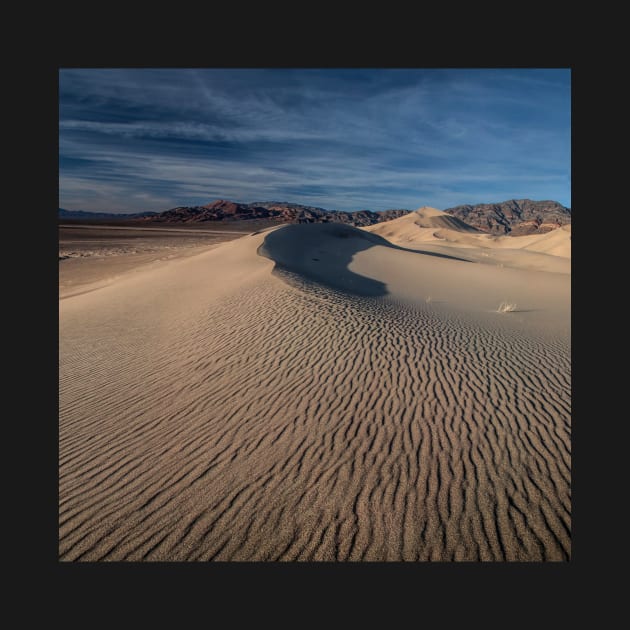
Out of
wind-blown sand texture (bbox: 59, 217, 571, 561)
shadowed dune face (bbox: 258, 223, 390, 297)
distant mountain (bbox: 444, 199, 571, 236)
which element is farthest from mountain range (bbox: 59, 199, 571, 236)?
wind-blown sand texture (bbox: 59, 217, 571, 561)

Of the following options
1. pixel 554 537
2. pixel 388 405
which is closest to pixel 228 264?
pixel 388 405

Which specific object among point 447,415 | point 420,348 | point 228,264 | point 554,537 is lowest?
point 554,537

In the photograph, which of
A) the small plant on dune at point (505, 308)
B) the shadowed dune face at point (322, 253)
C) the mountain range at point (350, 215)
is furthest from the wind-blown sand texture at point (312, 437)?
the mountain range at point (350, 215)

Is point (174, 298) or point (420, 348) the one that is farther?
point (174, 298)

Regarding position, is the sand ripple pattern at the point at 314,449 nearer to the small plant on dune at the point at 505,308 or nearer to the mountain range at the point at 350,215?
the small plant on dune at the point at 505,308

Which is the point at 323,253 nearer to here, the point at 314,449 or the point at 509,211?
the point at 314,449

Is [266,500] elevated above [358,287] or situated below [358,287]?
below

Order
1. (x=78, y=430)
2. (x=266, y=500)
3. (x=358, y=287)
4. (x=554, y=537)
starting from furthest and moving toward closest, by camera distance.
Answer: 1. (x=358, y=287)
2. (x=78, y=430)
3. (x=266, y=500)
4. (x=554, y=537)

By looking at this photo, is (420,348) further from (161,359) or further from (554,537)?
(161,359)
